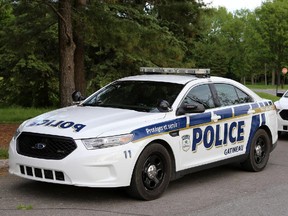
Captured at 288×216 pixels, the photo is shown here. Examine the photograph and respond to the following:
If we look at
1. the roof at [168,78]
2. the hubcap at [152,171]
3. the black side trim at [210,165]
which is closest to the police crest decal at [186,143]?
the black side trim at [210,165]

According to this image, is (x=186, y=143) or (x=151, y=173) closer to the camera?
(x=151, y=173)

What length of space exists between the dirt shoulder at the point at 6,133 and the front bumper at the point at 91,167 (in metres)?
4.04

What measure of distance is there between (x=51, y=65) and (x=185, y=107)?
18770 millimetres

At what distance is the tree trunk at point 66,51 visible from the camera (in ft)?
36.4

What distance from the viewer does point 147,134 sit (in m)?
5.80

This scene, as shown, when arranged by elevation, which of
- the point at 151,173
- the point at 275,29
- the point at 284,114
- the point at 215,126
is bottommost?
the point at 284,114

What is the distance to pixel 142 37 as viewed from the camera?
1290 centimetres

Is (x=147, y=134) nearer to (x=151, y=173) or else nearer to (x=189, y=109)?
(x=151, y=173)

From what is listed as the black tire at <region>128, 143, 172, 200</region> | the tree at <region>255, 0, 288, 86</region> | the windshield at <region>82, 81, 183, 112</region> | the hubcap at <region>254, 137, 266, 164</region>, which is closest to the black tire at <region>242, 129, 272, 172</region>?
the hubcap at <region>254, 137, 266, 164</region>

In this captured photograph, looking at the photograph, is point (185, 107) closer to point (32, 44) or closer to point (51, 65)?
point (32, 44)

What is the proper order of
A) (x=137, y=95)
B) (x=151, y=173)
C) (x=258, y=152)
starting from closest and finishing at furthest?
(x=151, y=173)
(x=137, y=95)
(x=258, y=152)

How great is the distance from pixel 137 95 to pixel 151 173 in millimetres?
1393

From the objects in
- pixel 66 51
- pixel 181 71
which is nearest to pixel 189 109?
pixel 181 71

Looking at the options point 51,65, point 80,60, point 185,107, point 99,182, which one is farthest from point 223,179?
point 51,65
